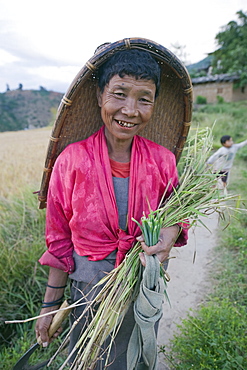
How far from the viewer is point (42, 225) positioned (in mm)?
3039

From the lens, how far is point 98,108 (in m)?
1.43

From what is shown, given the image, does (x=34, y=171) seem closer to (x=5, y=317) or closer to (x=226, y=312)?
(x=5, y=317)

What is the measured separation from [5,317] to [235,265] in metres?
2.39

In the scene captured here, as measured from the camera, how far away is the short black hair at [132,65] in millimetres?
1115

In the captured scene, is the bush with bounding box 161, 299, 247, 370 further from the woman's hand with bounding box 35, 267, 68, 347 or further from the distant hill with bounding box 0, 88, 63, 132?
the distant hill with bounding box 0, 88, 63, 132

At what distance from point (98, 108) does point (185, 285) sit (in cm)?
233

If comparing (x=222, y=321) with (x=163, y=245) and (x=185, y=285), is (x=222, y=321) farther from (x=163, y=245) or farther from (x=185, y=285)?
(x=163, y=245)

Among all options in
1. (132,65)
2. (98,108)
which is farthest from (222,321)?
(132,65)

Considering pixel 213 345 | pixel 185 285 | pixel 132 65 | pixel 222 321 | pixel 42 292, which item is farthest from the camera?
pixel 185 285

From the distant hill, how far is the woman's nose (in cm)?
4365

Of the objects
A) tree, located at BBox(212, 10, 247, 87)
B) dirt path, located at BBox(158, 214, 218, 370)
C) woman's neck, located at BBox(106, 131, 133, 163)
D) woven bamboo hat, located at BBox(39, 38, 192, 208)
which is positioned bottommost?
dirt path, located at BBox(158, 214, 218, 370)

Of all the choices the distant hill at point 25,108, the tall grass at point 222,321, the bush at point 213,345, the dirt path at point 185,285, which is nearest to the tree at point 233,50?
the tall grass at point 222,321

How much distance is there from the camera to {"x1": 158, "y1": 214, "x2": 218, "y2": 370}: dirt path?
8.15 ft

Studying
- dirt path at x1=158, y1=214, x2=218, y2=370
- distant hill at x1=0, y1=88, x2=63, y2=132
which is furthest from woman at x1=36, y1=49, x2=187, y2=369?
distant hill at x1=0, y1=88, x2=63, y2=132
